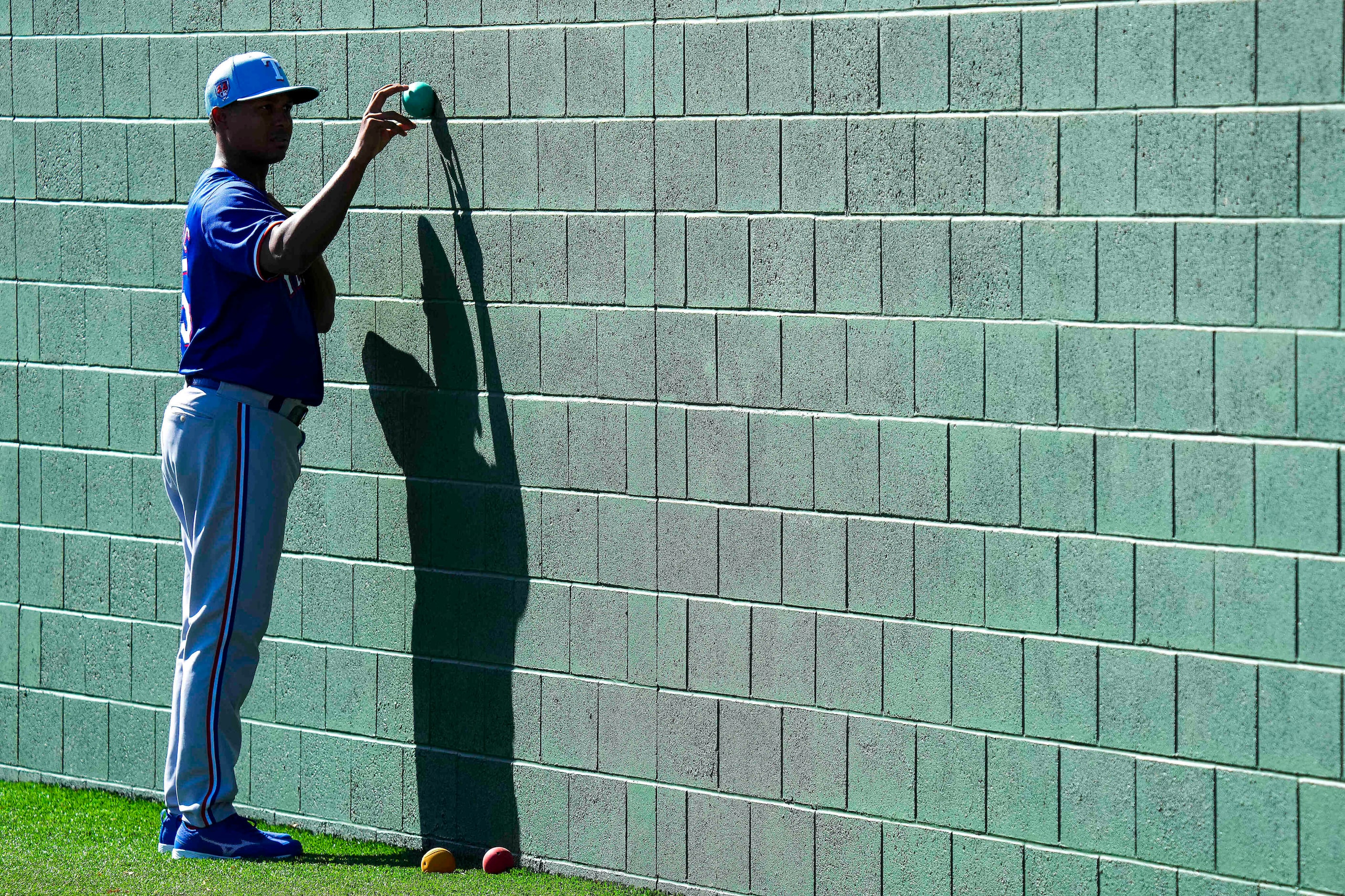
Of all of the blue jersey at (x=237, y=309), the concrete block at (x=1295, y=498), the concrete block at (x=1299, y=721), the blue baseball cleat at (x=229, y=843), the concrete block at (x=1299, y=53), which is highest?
the concrete block at (x=1299, y=53)

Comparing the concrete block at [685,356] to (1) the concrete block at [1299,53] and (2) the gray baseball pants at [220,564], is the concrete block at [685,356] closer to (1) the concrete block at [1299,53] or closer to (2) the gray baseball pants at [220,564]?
(2) the gray baseball pants at [220,564]

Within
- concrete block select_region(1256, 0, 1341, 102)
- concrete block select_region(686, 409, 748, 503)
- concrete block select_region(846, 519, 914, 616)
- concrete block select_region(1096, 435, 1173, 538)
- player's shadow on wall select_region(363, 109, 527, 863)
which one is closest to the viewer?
concrete block select_region(1256, 0, 1341, 102)

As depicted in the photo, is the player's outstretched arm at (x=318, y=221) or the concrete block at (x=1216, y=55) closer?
the concrete block at (x=1216, y=55)

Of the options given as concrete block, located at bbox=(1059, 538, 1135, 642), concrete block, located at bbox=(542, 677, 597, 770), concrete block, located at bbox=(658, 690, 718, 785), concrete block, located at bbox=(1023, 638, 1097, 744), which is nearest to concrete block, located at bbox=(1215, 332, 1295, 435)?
concrete block, located at bbox=(1059, 538, 1135, 642)

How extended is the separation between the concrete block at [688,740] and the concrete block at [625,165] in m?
1.53

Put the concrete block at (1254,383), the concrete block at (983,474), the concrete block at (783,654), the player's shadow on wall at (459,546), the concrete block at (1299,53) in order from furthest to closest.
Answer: the player's shadow on wall at (459,546) → the concrete block at (783,654) → the concrete block at (983,474) → the concrete block at (1254,383) → the concrete block at (1299,53)

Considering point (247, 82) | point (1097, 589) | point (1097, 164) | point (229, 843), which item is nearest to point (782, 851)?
point (1097, 589)

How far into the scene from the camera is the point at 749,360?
555cm

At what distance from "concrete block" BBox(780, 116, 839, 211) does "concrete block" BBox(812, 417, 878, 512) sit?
2.06 ft

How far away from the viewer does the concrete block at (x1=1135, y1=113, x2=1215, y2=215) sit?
4648 millimetres

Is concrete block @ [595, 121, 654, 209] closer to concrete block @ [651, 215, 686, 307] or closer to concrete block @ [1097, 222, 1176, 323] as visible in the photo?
concrete block @ [651, 215, 686, 307]

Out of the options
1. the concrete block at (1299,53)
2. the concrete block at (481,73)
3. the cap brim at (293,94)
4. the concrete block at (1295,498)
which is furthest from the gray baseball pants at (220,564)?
the concrete block at (1299,53)

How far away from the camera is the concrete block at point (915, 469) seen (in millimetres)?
5160

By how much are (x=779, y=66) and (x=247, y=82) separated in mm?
1814
